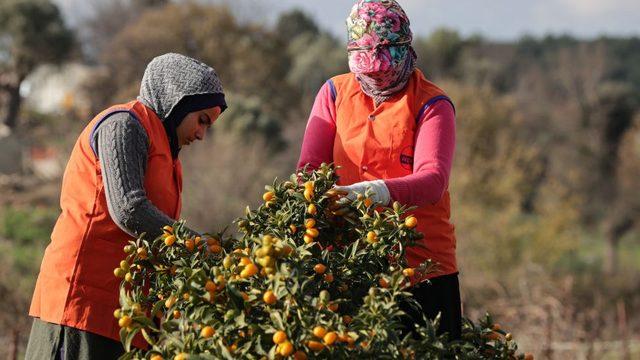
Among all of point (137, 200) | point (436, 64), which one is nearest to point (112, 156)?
point (137, 200)

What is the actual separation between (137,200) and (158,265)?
244 mm

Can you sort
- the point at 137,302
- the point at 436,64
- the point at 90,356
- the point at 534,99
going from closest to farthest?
1. the point at 137,302
2. the point at 90,356
3. the point at 436,64
4. the point at 534,99

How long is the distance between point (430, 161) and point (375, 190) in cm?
32

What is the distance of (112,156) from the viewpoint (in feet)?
9.25

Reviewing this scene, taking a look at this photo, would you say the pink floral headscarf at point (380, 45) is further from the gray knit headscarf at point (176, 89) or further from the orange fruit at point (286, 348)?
the orange fruit at point (286, 348)

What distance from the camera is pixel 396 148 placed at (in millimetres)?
3117

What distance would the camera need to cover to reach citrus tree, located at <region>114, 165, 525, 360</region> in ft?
7.46

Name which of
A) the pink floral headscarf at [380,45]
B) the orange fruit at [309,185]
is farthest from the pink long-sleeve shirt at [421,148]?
the orange fruit at [309,185]

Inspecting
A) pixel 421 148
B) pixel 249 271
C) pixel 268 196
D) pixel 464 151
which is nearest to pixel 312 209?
pixel 268 196

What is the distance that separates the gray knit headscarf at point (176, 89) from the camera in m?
2.99

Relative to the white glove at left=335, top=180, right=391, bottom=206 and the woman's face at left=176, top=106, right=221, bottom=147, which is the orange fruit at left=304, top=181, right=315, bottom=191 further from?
the woman's face at left=176, top=106, right=221, bottom=147

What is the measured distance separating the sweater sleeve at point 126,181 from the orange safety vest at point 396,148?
2.43ft

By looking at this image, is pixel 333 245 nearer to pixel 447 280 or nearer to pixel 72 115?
pixel 447 280

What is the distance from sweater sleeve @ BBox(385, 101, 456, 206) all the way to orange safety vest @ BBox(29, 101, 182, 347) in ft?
2.77
